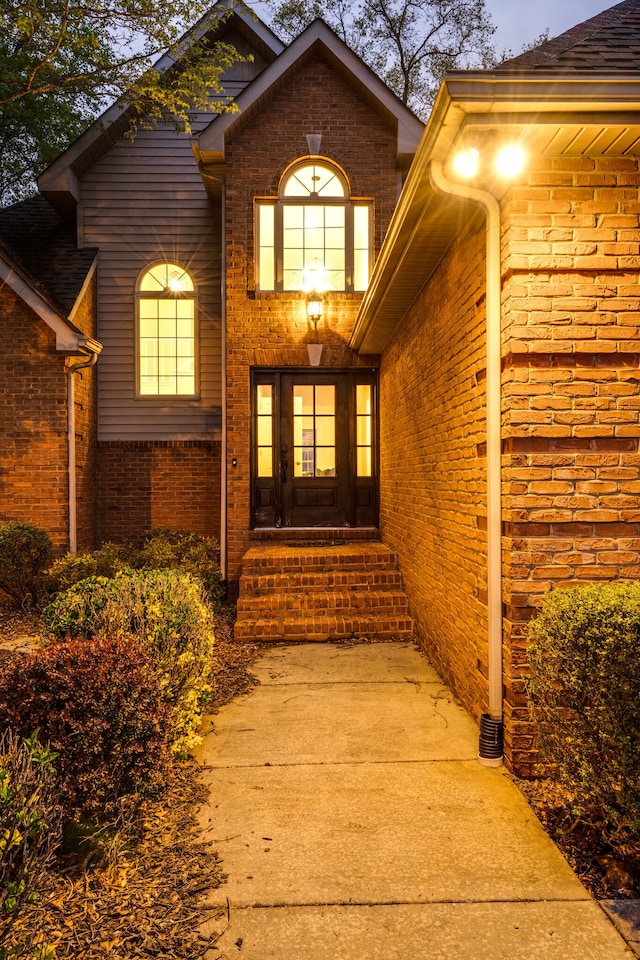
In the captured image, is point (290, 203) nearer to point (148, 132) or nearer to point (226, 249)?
point (226, 249)

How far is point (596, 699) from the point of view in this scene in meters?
2.54

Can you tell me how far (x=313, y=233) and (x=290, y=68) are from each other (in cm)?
217

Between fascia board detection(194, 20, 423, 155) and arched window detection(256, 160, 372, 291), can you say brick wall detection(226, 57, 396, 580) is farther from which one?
fascia board detection(194, 20, 423, 155)

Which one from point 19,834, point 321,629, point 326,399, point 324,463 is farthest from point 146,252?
point 19,834

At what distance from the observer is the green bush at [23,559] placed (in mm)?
7312

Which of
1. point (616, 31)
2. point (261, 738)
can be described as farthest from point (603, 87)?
point (261, 738)

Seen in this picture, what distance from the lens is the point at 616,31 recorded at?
3.59 metres

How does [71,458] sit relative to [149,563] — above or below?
above

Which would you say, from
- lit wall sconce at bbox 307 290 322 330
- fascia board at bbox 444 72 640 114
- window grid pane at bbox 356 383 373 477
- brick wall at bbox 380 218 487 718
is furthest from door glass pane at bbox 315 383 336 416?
fascia board at bbox 444 72 640 114

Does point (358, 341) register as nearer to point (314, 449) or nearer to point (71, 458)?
point (314, 449)

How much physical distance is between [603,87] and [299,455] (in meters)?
6.16

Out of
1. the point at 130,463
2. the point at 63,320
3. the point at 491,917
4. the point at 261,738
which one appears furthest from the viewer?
the point at 130,463

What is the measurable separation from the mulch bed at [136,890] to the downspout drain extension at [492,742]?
5.41 ft

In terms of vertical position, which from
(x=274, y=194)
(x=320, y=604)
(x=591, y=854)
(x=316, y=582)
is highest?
(x=274, y=194)
